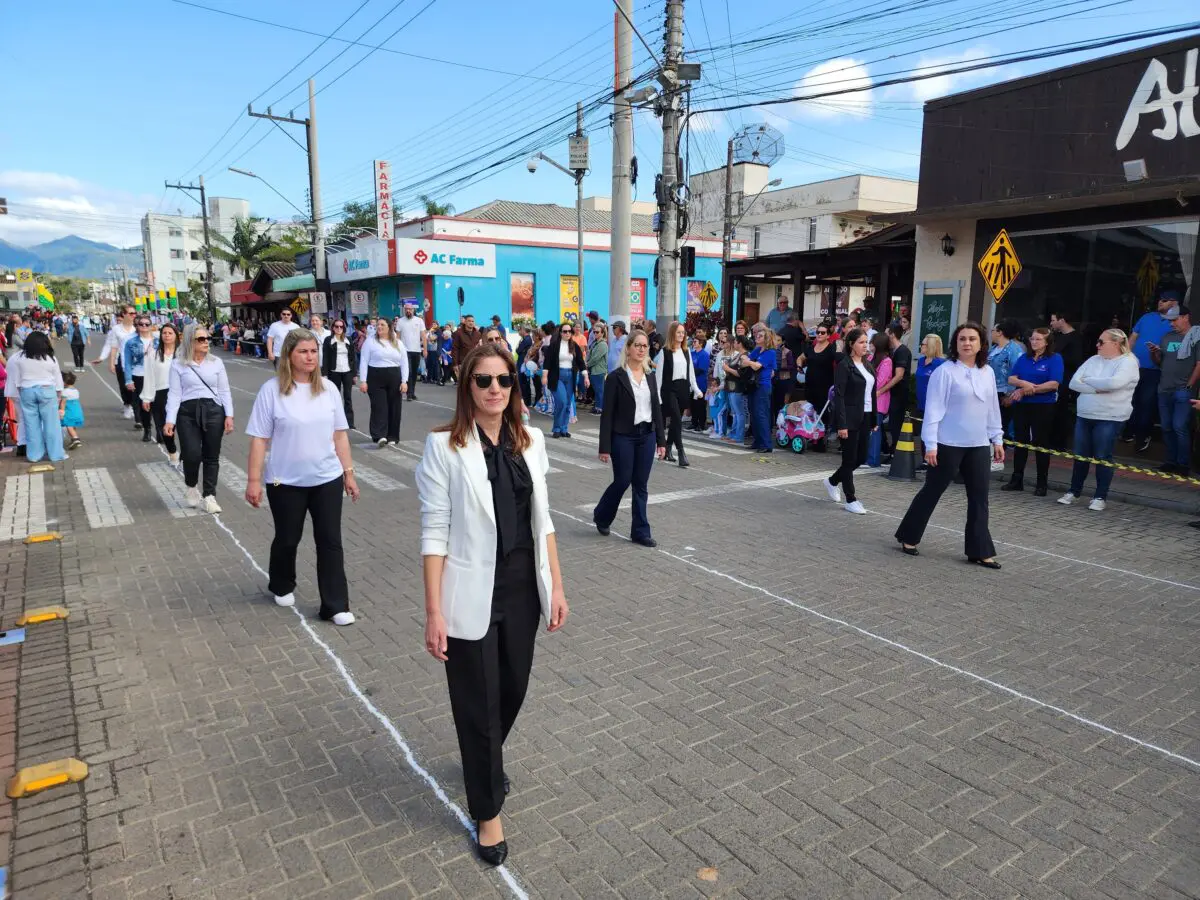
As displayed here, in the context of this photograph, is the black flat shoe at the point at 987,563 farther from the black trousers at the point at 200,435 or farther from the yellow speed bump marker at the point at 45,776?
the black trousers at the point at 200,435

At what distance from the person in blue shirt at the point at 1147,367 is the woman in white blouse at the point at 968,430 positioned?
17.7 feet

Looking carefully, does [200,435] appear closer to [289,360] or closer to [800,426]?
[289,360]

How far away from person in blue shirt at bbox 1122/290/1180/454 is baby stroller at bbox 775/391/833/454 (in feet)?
13.5

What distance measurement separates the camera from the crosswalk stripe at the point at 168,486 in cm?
830

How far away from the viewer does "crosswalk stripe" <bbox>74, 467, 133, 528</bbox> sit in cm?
795

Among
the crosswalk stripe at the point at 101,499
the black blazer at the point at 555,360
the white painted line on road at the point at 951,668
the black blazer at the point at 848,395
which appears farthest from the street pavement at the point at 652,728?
the black blazer at the point at 555,360

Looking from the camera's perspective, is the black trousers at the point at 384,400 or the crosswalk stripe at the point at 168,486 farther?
the black trousers at the point at 384,400

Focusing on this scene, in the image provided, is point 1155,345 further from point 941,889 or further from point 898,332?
point 941,889

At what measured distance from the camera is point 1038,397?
31.9 feet

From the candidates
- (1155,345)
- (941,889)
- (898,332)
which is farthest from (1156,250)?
(941,889)

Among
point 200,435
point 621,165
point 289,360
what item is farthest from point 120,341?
point 289,360

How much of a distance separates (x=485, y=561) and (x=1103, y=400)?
825 centimetres

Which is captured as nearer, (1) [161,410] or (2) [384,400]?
(1) [161,410]

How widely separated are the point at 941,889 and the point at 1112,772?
4.41ft
